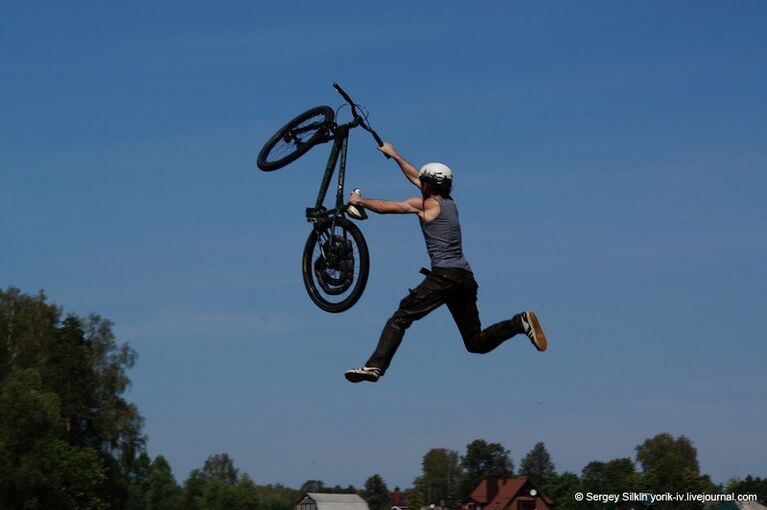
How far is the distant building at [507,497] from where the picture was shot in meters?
132

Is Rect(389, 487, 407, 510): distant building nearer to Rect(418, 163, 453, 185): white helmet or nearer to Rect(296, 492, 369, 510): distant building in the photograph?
Rect(296, 492, 369, 510): distant building

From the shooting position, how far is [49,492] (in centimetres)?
6988

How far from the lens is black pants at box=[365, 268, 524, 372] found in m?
14.7

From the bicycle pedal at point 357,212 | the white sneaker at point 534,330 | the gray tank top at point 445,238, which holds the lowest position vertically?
the white sneaker at point 534,330

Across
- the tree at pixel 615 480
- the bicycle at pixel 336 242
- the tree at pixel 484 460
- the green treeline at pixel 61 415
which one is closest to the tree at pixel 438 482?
the tree at pixel 484 460

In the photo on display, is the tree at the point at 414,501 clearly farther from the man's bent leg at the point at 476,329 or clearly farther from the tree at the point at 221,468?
the man's bent leg at the point at 476,329

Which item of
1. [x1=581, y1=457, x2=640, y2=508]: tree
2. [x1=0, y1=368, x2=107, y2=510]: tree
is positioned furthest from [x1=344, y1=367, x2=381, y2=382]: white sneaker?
[x1=581, y1=457, x2=640, y2=508]: tree

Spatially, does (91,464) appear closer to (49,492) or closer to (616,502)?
(49,492)

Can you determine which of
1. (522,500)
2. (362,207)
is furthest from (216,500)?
(362,207)

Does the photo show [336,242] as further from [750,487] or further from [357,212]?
[750,487]

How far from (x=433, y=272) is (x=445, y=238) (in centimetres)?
44

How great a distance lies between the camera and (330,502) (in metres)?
119

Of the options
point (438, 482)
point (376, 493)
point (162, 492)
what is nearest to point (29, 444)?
point (162, 492)

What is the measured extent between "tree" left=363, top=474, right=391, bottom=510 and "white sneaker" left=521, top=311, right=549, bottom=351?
15801 centimetres
